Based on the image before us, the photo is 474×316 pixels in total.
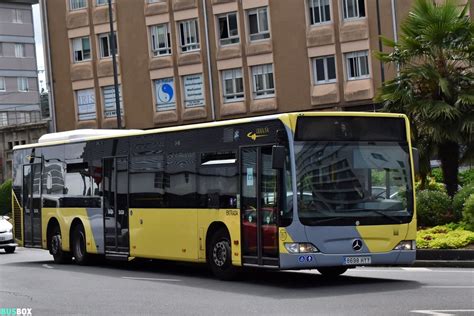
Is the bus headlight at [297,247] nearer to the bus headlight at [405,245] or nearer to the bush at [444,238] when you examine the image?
the bus headlight at [405,245]

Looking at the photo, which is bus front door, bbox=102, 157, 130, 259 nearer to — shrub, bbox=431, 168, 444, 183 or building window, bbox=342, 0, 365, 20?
shrub, bbox=431, 168, 444, 183

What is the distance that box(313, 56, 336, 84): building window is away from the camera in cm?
4856

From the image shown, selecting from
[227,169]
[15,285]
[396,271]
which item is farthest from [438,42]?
[15,285]

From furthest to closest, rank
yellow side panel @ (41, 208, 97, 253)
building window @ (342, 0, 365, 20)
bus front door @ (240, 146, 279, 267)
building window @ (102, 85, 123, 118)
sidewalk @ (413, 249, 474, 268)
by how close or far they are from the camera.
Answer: building window @ (102, 85, 123, 118) → building window @ (342, 0, 365, 20) → yellow side panel @ (41, 208, 97, 253) → sidewalk @ (413, 249, 474, 268) → bus front door @ (240, 146, 279, 267)

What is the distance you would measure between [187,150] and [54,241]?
7.22m

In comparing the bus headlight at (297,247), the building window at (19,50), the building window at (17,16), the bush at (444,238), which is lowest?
the bush at (444,238)

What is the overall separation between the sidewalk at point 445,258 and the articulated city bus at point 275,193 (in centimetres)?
333

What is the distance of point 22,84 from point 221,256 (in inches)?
2962

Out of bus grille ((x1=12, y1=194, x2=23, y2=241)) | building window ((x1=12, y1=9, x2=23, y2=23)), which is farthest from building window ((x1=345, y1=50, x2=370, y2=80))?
building window ((x1=12, y1=9, x2=23, y2=23))

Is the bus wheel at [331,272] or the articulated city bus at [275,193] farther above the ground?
the articulated city bus at [275,193]

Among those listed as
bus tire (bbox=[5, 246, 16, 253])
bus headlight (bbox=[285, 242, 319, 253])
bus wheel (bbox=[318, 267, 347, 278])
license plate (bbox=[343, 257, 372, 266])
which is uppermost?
bus headlight (bbox=[285, 242, 319, 253])

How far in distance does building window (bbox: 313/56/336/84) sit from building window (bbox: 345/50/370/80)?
77cm

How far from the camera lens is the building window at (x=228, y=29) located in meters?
51.4

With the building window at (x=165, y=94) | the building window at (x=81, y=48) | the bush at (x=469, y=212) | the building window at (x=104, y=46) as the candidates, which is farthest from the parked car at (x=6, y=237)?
the building window at (x=81, y=48)
